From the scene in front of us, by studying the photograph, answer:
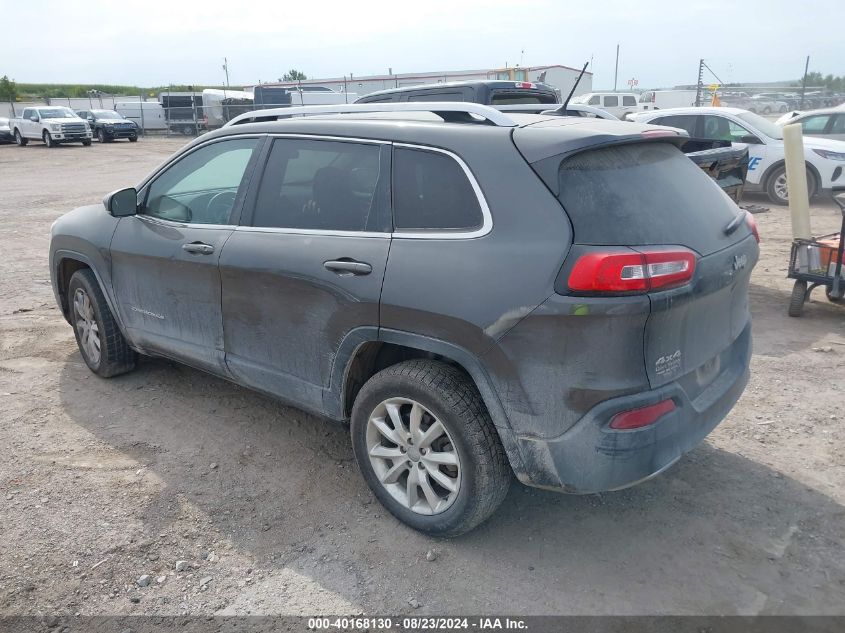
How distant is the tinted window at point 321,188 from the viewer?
339cm

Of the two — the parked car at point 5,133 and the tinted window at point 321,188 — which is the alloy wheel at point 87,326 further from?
the parked car at point 5,133

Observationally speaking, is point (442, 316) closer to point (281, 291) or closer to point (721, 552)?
point (281, 291)

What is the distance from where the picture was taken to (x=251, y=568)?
3.14 metres

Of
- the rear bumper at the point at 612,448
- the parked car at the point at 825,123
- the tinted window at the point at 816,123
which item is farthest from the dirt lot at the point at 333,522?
the tinted window at the point at 816,123

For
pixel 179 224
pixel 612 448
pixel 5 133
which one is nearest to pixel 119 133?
pixel 5 133

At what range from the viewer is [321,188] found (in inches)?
142

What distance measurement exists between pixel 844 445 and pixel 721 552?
4.63 ft

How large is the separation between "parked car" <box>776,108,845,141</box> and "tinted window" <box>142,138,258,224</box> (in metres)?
13.0

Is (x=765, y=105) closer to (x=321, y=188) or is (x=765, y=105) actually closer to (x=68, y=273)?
(x=68, y=273)

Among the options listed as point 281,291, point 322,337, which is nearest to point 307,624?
point 322,337

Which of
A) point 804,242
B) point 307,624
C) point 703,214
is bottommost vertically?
point 307,624

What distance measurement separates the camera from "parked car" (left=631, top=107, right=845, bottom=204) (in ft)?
39.3

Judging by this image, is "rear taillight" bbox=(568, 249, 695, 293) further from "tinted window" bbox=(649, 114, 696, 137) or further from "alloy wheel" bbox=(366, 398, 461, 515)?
"tinted window" bbox=(649, 114, 696, 137)

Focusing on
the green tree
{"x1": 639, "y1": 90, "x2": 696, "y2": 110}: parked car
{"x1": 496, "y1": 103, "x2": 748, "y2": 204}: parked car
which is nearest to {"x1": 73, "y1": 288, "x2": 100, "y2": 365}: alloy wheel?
{"x1": 496, "y1": 103, "x2": 748, "y2": 204}: parked car
